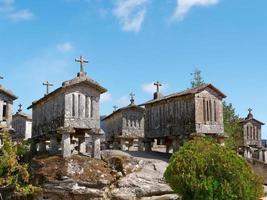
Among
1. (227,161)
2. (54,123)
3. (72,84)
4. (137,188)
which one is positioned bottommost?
(137,188)

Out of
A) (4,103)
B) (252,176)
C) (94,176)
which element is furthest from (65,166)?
(4,103)

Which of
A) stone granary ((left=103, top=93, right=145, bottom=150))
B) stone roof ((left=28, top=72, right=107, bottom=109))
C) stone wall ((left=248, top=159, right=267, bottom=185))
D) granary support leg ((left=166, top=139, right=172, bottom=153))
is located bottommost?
stone wall ((left=248, top=159, right=267, bottom=185))

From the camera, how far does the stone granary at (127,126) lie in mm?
33188

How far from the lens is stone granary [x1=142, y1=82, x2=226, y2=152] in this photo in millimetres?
25062

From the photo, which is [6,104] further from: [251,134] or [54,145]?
[251,134]

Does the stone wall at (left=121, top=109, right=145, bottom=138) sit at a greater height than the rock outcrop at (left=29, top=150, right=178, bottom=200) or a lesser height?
greater

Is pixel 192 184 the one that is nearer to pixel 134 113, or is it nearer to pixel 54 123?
pixel 54 123

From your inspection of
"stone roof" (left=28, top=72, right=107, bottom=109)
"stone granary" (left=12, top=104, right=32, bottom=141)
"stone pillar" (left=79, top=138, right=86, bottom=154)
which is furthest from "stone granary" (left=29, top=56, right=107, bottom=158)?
"stone granary" (left=12, top=104, right=32, bottom=141)

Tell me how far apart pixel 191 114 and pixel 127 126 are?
29.8 feet

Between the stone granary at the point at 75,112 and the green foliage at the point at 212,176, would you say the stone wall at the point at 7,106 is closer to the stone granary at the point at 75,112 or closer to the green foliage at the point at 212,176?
the stone granary at the point at 75,112

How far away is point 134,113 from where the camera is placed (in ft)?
111

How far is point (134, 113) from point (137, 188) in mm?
14403

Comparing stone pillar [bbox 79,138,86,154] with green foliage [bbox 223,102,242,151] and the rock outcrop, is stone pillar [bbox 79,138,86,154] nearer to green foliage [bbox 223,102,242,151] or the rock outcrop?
the rock outcrop

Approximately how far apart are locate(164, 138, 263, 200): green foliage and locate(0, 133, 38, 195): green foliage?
630cm
